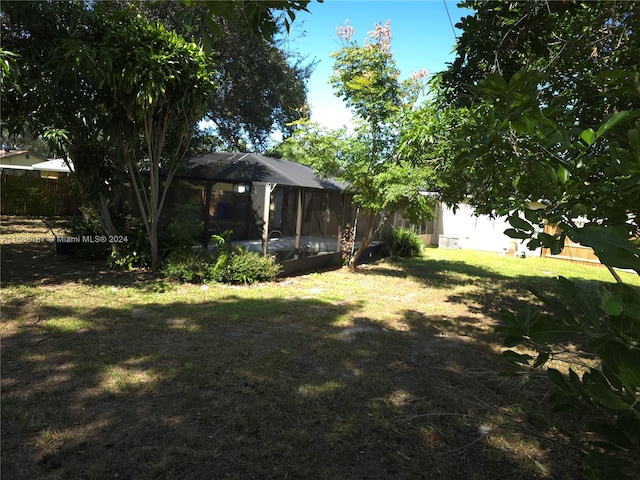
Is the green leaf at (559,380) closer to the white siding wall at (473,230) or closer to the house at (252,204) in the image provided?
the house at (252,204)

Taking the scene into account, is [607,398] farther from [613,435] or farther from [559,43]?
[559,43]

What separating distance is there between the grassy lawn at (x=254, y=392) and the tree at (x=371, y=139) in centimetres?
298

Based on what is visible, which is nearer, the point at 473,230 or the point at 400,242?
the point at 400,242

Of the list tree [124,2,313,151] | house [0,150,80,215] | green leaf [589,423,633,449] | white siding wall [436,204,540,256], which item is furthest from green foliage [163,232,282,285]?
white siding wall [436,204,540,256]

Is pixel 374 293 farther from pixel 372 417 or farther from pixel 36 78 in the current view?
pixel 36 78

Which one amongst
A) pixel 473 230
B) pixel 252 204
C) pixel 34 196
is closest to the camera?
pixel 252 204

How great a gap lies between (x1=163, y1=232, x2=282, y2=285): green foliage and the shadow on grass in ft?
7.77

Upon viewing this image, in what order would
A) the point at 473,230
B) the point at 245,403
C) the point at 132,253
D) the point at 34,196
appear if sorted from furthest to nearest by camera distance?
the point at 473,230
the point at 34,196
the point at 132,253
the point at 245,403

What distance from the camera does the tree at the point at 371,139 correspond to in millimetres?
9078

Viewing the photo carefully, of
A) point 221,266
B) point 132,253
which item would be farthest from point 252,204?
point 132,253

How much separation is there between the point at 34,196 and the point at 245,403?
18.6 metres

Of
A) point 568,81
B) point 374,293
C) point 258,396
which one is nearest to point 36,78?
point 258,396

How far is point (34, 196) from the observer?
17891 millimetres

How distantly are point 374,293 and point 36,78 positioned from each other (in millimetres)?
7020
